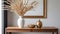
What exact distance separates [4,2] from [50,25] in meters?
1.37

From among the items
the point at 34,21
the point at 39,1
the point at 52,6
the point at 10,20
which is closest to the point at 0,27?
the point at 10,20

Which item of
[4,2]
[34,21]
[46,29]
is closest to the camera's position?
[46,29]

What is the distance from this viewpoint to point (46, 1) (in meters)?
3.79

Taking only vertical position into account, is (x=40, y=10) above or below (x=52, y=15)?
above

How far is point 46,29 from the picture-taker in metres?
3.28

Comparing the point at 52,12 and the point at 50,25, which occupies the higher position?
the point at 52,12

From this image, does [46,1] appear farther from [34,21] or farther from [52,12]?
[34,21]

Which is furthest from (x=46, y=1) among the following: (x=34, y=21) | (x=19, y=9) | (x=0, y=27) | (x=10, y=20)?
(x=0, y=27)

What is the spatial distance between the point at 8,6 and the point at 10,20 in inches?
15.8

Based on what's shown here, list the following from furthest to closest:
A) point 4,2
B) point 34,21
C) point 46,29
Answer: point 34,21
point 4,2
point 46,29

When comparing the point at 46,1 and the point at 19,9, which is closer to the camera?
the point at 19,9

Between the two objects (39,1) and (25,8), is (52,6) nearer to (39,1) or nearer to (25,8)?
(39,1)

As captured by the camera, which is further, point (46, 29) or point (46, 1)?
point (46, 1)

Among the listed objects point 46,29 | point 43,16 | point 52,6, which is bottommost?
point 46,29
